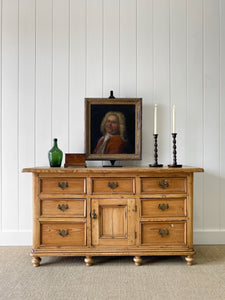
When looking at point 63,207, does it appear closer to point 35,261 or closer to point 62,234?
point 62,234

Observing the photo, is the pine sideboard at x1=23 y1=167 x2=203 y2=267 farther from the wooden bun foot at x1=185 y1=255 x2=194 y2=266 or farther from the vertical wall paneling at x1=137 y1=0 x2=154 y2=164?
the vertical wall paneling at x1=137 y1=0 x2=154 y2=164

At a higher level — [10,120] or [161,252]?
[10,120]

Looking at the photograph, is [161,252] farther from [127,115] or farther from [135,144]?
[127,115]

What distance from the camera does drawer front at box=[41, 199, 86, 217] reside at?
7.18 feet

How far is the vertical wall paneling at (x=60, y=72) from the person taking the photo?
2.73 metres

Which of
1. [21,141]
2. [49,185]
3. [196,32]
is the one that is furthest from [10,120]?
[196,32]

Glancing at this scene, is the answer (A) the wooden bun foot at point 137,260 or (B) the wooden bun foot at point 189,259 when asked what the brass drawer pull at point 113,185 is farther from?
(B) the wooden bun foot at point 189,259

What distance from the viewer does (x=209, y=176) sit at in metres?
2.76

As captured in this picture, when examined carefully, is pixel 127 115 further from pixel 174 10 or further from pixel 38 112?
pixel 174 10

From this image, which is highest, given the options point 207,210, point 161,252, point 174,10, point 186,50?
point 174,10

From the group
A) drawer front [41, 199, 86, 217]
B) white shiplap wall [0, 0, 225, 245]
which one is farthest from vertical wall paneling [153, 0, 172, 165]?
drawer front [41, 199, 86, 217]

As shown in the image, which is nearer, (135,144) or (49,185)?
(49,185)

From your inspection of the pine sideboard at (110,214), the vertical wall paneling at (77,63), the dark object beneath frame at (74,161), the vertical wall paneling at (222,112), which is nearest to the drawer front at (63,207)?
the pine sideboard at (110,214)

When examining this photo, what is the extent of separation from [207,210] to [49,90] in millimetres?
1939
